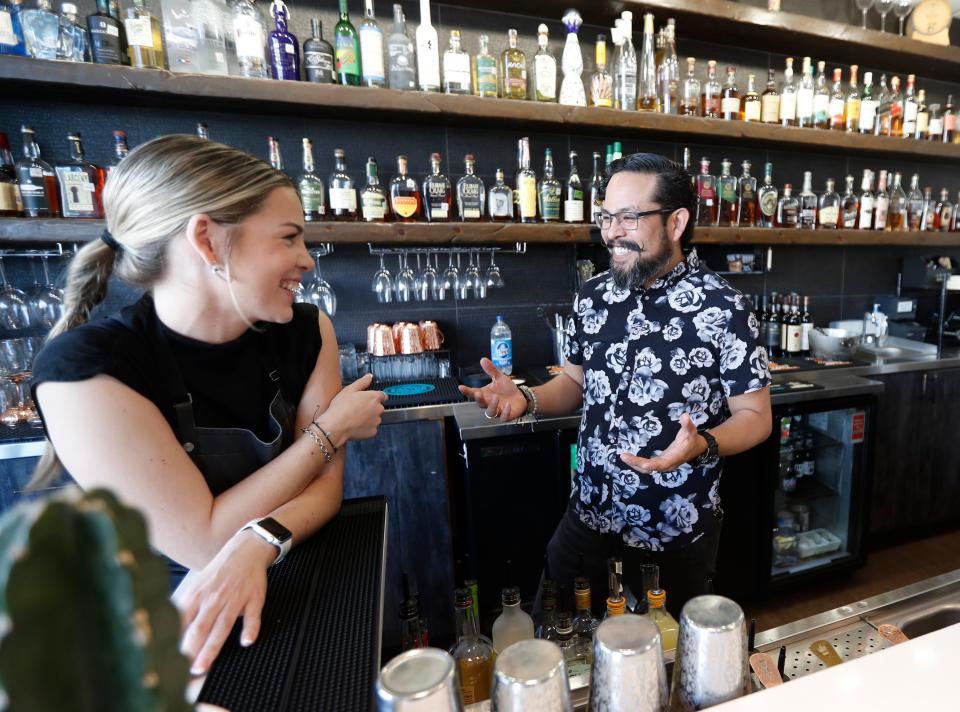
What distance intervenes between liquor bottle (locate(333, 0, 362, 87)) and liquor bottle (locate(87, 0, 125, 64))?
761mm

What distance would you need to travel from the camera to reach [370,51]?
2.11m

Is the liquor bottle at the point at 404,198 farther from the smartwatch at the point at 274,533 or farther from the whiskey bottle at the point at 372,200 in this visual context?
the smartwatch at the point at 274,533

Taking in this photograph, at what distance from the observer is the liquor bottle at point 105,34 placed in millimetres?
1793

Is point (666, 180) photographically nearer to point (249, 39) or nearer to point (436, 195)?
point (436, 195)

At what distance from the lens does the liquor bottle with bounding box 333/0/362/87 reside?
2.09 meters

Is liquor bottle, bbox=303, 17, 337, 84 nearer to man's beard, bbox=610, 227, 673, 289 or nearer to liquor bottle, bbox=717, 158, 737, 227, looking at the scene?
man's beard, bbox=610, 227, 673, 289

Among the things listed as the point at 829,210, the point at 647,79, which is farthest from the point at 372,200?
the point at 829,210

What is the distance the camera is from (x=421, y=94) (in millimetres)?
2094

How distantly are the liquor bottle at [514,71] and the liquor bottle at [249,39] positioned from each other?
1015mm

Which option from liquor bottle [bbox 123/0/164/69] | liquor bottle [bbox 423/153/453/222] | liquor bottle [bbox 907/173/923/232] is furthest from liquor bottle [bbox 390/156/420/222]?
liquor bottle [bbox 907/173/923/232]

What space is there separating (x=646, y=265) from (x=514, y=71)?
1366 mm

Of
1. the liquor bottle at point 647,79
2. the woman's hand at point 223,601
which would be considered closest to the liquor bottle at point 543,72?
the liquor bottle at point 647,79

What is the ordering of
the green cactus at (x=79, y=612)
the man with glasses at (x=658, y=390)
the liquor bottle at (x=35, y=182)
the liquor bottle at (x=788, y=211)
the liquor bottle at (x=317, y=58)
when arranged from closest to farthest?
the green cactus at (x=79, y=612), the man with glasses at (x=658, y=390), the liquor bottle at (x=35, y=182), the liquor bottle at (x=317, y=58), the liquor bottle at (x=788, y=211)

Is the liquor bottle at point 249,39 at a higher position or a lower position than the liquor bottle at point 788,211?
higher
